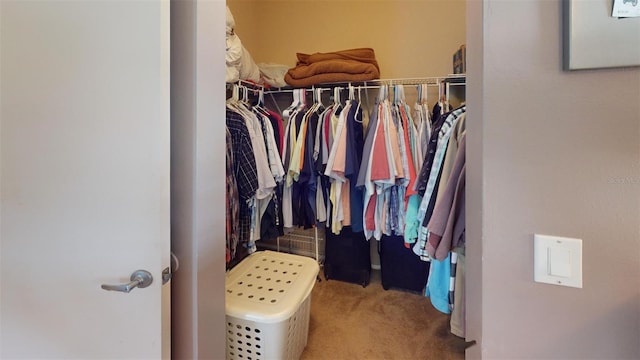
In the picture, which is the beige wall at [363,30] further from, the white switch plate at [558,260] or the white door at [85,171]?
the white switch plate at [558,260]

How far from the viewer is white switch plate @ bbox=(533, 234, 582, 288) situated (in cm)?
49

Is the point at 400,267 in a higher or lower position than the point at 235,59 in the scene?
lower

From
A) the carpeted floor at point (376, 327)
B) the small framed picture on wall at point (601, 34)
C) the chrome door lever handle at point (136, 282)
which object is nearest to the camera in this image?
the small framed picture on wall at point (601, 34)

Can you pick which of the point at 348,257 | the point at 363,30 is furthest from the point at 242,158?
the point at 363,30

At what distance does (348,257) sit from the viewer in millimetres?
2342

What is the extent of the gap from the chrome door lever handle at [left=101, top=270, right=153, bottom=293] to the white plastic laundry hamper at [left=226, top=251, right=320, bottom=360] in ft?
1.55

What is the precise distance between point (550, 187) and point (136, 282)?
94 centimetres

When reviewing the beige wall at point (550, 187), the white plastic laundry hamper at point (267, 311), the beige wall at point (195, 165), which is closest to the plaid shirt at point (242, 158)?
the white plastic laundry hamper at point (267, 311)

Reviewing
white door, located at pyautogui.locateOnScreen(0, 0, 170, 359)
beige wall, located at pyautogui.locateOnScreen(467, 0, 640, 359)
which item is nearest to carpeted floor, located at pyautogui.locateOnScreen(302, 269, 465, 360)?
white door, located at pyautogui.locateOnScreen(0, 0, 170, 359)

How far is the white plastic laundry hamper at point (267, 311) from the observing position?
3.62ft

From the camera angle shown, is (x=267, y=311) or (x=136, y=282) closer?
(x=136, y=282)

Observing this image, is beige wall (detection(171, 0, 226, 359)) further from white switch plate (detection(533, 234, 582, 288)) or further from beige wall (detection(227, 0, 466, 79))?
beige wall (detection(227, 0, 466, 79))

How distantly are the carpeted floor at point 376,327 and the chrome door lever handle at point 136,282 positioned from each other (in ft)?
3.52

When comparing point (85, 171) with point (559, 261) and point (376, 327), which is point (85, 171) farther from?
point (376, 327)
